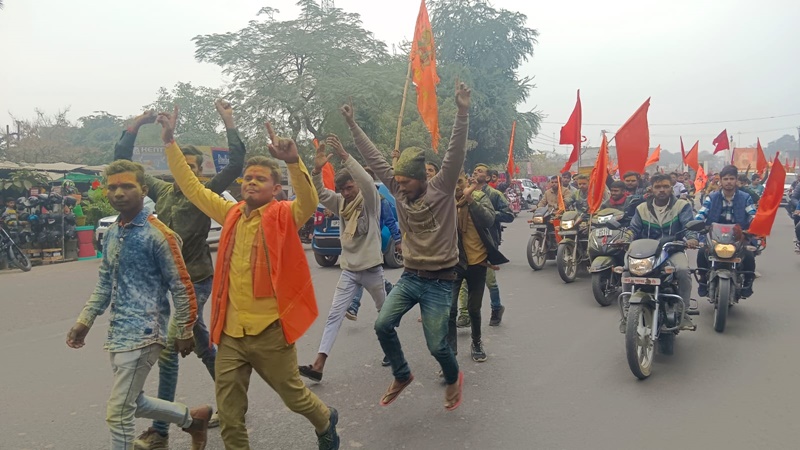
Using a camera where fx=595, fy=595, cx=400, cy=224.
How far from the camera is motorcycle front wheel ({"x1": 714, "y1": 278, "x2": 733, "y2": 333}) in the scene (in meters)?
5.91

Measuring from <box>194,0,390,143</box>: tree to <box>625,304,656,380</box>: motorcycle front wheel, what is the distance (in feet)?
67.5

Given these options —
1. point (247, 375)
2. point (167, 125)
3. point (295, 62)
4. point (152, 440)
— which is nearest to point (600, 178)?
point (167, 125)

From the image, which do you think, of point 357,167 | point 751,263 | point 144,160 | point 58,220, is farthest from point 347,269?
point 144,160

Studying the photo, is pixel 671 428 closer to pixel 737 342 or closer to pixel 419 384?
pixel 419 384

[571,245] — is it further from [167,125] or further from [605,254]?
[167,125]

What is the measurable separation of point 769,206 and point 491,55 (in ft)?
107

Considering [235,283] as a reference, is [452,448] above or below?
below

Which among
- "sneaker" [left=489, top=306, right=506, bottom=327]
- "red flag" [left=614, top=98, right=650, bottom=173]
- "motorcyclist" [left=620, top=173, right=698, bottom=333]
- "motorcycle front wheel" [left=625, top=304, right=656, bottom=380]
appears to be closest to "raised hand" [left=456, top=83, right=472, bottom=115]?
"motorcycle front wheel" [left=625, top=304, right=656, bottom=380]

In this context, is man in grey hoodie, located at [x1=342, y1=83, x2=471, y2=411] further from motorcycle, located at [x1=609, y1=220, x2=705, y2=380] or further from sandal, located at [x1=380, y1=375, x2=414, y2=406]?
motorcycle, located at [x1=609, y1=220, x2=705, y2=380]

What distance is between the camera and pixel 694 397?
4309mm

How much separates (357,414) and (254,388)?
3.29 feet

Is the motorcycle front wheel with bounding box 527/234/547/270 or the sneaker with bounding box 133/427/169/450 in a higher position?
the motorcycle front wheel with bounding box 527/234/547/270

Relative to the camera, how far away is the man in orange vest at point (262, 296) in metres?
2.97

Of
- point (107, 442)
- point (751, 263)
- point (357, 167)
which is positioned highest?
point (357, 167)
